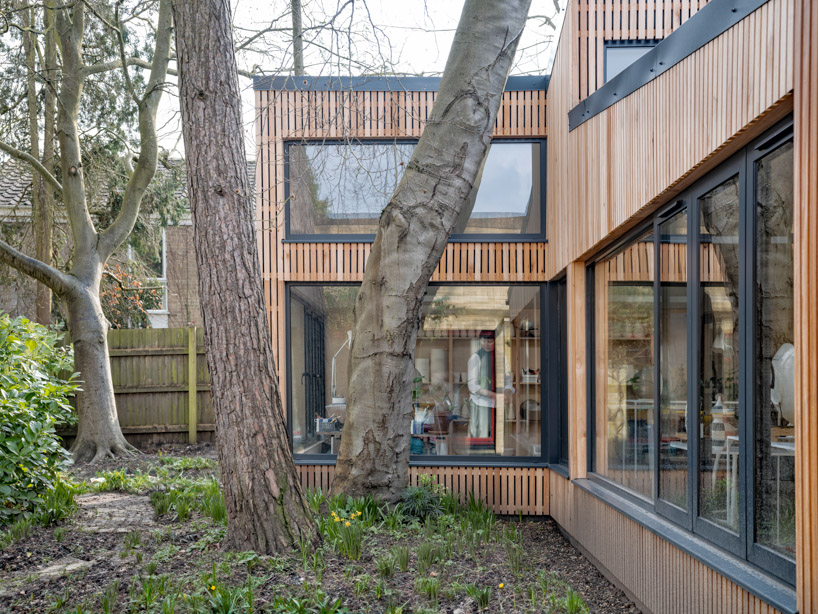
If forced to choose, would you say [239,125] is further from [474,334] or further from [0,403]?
[474,334]

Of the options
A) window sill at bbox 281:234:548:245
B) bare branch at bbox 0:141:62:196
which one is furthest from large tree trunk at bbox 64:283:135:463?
window sill at bbox 281:234:548:245

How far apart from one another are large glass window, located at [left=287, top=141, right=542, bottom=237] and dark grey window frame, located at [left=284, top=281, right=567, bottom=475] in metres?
0.62

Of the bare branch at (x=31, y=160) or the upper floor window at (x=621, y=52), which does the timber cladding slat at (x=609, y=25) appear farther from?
the bare branch at (x=31, y=160)

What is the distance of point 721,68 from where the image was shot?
3438mm

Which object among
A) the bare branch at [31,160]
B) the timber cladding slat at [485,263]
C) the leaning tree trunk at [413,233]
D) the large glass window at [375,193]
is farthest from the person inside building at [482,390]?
the bare branch at [31,160]

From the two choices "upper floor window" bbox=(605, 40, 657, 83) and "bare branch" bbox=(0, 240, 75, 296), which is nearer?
"upper floor window" bbox=(605, 40, 657, 83)

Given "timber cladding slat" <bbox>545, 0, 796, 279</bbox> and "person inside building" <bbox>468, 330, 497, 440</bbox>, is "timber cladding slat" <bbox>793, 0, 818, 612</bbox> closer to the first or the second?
"timber cladding slat" <bbox>545, 0, 796, 279</bbox>

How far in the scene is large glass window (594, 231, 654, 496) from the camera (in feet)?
16.4

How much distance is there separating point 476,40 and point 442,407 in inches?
157

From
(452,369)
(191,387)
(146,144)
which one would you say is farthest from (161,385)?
(452,369)

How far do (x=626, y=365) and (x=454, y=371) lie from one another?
8.82ft

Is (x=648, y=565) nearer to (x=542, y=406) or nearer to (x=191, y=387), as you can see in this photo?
(x=542, y=406)

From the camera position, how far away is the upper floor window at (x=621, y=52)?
660 cm

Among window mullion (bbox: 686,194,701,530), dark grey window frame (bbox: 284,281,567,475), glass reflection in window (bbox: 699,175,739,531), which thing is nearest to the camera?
glass reflection in window (bbox: 699,175,739,531)
